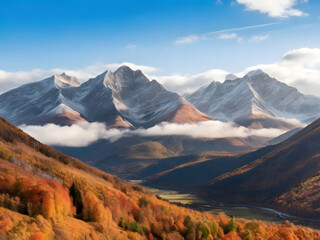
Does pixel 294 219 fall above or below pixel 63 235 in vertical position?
below

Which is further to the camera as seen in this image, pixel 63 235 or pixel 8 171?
pixel 8 171

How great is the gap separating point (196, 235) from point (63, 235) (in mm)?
21533

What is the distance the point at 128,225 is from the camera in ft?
165

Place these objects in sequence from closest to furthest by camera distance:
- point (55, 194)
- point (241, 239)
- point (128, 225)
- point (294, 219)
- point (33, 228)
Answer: point (33, 228) → point (55, 194) → point (128, 225) → point (241, 239) → point (294, 219)

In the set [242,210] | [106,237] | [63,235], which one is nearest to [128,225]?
[106,237]

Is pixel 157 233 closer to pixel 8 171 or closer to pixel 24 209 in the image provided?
pixel 24 209

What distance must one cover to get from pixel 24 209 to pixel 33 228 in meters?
7.17

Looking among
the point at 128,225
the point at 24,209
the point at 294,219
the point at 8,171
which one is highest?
the point at 8,171

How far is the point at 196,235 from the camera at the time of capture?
53.7 meters

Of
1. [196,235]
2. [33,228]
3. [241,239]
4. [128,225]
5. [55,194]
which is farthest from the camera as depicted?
[241,239]

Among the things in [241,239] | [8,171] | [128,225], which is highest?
[8,171]

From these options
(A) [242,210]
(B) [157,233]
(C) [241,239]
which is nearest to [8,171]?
(B) [157,233]

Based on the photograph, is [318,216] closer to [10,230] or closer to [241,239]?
[241,239]

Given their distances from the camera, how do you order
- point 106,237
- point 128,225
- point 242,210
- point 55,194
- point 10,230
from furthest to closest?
1. point 242,210
2. point 128,225
3. point 55,194
4. point 106,237
5. point 10,230
